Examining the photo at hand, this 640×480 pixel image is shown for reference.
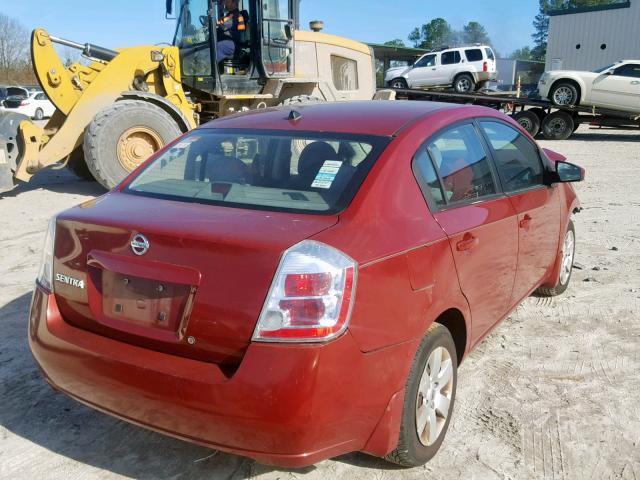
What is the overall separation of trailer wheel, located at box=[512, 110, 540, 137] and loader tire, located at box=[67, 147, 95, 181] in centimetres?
1395

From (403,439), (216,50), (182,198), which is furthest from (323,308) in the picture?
(216,50)

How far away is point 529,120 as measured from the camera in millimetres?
19641

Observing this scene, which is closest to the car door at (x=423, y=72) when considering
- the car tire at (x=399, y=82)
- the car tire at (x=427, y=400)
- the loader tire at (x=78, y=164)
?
the car tire at (x=399, y=82)

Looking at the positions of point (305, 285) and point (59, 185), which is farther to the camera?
point (59, 185)

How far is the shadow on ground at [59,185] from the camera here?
980 cm

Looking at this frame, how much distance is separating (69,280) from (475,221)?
1.99m

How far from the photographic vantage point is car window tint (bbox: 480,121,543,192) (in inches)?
149

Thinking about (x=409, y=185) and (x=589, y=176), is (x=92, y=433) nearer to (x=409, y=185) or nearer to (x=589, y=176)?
(x=409, y=185)

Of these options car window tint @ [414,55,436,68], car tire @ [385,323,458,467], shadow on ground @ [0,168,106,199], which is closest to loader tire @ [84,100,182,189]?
shadow on ground @ [0,168,106,199]

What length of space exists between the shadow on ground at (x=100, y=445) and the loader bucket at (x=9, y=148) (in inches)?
225

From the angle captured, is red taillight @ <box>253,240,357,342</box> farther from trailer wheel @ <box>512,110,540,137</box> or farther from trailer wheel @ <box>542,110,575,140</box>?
trailer wheel @ <box>542,110,575,140</box>

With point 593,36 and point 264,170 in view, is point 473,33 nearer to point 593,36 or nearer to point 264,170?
point 593,36

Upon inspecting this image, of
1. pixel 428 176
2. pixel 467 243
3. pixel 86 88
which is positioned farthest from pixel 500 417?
pixel 86 88

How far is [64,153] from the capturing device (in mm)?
8875
